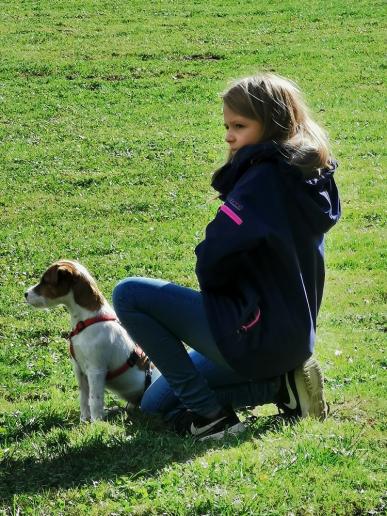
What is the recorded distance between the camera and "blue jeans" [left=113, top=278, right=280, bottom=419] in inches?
222

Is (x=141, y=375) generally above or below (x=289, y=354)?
below

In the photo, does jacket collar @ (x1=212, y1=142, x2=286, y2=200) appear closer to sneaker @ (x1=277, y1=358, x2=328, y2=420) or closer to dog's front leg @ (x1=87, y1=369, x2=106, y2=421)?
sneaker @ (x1=277, y1=358, x2=328, y2=420)

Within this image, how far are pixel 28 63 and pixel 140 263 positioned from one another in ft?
42.9

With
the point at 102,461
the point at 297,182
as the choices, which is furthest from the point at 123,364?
the point at 297,182

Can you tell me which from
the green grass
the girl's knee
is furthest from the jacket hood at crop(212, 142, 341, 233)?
the girl's knee

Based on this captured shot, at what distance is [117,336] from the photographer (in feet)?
22.6

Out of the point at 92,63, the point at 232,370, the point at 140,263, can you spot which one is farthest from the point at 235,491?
the point at 92,63

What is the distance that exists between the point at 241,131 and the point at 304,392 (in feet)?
5.09

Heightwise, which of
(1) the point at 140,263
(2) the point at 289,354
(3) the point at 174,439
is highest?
(2) the point at 289,354

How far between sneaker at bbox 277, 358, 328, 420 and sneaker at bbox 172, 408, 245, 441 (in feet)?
1.08

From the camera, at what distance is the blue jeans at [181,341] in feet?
18.5

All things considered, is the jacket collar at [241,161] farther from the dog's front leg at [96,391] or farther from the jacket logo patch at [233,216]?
the dog's front leg at [96,391]

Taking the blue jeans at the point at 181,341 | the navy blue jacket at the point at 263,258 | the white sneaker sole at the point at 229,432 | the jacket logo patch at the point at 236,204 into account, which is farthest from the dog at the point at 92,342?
the jacket logo patch at the point at 236,204

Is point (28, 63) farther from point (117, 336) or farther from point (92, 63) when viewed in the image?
point (117, 336)
